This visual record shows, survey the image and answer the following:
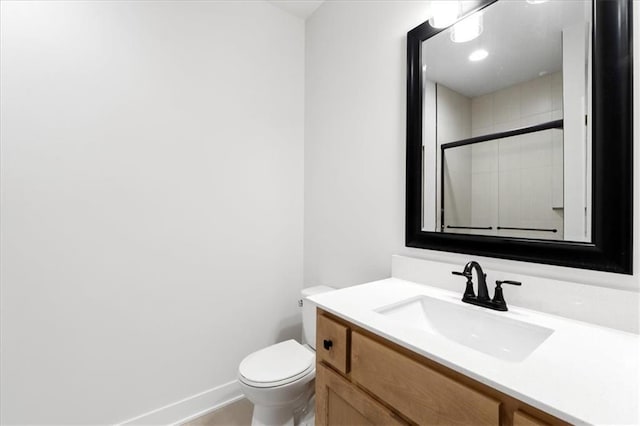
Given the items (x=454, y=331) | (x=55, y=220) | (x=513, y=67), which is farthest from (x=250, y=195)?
(x=513, y=67)

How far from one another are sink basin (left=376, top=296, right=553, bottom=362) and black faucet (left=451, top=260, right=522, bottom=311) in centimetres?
4

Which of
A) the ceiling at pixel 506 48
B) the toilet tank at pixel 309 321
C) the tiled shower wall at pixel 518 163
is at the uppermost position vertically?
the ceiling at pixel 506 48

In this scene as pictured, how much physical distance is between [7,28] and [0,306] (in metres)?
1.18

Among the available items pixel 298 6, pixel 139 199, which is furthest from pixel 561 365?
pixel 298 6

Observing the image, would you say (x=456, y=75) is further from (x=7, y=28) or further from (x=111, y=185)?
(x=7, y=28)

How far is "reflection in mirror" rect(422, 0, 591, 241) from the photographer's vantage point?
921 mm

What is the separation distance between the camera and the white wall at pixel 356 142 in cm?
147

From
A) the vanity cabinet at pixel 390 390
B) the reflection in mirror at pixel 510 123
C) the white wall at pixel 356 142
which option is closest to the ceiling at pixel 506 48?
the reflection in mirror at pixel 510 123

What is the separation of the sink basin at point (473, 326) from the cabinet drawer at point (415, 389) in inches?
7.1

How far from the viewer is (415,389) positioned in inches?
28.6

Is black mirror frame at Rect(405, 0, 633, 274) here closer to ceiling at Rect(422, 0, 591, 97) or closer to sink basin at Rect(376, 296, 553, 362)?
ceiling at Rect(422, 0, 591, 97)

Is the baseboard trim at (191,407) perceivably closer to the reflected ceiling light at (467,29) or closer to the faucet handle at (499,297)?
the faucet handle at (499,297)

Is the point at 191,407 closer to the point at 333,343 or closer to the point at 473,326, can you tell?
the point at 333,343

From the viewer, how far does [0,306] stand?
4.00 feet
